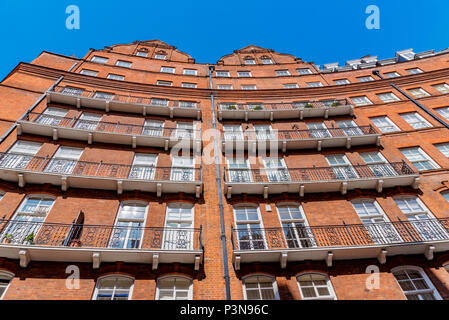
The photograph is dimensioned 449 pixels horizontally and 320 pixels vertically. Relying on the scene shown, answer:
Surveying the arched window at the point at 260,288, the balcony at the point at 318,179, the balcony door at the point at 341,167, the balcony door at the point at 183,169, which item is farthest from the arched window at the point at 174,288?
the balcony door at the point at 341,167

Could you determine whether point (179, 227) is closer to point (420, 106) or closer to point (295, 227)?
point (295, 227)

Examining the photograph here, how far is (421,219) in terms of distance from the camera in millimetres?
11227

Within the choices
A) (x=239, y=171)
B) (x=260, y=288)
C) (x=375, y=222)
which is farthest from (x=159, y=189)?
(x=375, y=222)

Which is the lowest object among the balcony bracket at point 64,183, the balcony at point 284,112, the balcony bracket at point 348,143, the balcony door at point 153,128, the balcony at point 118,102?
the balcony bracket at point 64,183

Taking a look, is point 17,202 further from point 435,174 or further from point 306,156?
point 435,174

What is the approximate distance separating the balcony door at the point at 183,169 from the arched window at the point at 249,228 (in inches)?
129

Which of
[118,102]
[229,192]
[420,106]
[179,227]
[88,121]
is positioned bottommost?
[179,227]

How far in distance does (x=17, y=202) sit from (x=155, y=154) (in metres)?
6.96

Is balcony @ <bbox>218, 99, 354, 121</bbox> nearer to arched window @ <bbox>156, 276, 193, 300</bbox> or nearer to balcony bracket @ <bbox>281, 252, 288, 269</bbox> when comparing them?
balcony bracket @ <bbox>281, 252, 288, 269</bbox>

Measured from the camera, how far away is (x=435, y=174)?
1405 cm

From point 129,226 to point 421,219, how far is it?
42.3 ft

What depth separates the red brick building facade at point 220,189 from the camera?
9.77 m

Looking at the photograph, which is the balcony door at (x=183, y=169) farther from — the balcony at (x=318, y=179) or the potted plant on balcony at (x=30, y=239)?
the potted plant on balcony at (x=30, y=239)
